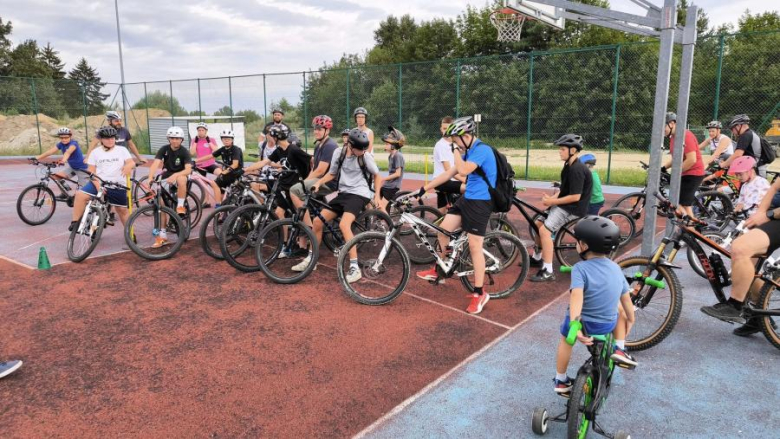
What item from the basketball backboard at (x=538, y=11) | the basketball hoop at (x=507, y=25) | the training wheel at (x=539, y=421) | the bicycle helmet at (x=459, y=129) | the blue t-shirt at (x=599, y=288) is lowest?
the training wheel at (x=539, y=421)

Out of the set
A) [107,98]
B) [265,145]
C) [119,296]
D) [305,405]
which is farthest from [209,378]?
[107,98]

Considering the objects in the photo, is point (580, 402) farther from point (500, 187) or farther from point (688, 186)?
point (688, 186)

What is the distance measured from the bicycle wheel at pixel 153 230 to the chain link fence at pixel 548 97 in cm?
712

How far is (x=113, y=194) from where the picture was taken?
293 inches

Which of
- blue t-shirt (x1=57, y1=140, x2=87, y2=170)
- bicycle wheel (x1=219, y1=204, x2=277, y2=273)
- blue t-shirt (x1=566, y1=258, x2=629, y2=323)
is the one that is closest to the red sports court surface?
bicycle wheel (x1=219, y1=204, x2=277, y2=273)

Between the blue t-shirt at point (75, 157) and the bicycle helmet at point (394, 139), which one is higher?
the bicycle helmet at point (394, 139)

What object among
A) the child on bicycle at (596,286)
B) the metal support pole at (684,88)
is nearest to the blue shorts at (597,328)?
the child on bicycle at (596,286)

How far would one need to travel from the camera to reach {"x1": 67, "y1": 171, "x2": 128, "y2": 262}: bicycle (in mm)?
6891

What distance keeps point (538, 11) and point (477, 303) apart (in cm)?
437

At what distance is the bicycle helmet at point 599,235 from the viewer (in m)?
2.98

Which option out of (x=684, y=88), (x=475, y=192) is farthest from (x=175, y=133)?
(x=684, y=88)

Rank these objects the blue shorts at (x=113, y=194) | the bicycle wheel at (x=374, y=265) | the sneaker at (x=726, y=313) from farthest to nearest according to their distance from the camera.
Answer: the blue shorts at (x=113, y=194), the bicycle wheel at (x=374, y=265), the sneaker at (x=726, y=313)

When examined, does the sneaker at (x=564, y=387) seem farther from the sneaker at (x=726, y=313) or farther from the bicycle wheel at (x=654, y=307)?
the sneaker at (x=726, y=313)

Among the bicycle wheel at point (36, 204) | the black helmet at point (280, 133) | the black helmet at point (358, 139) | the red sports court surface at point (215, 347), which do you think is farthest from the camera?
the bicycle wheel at point (36, 204)
